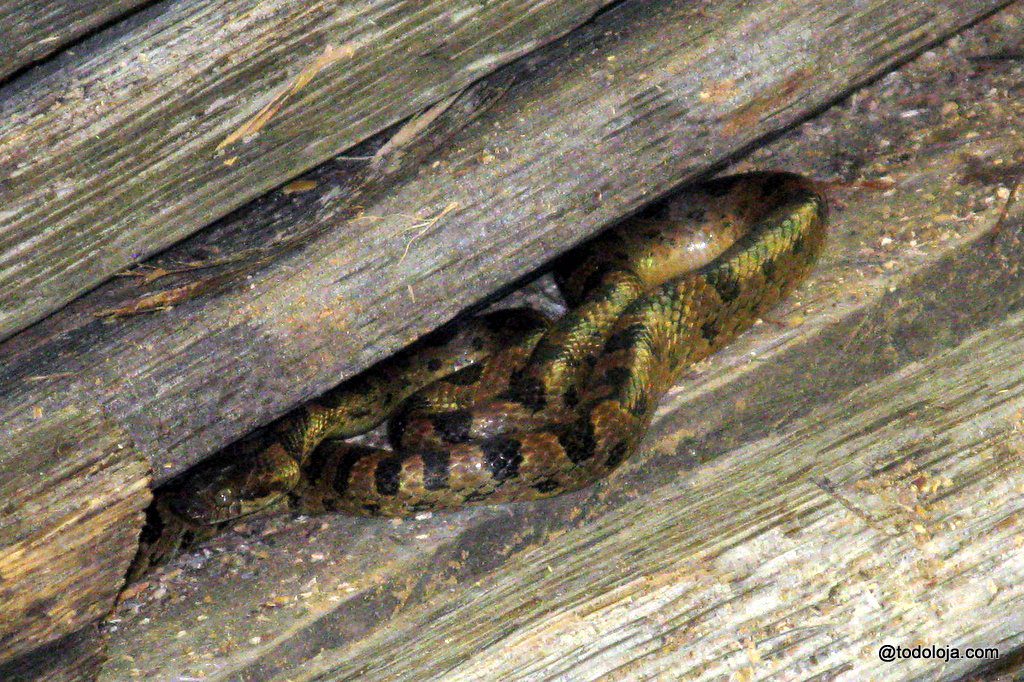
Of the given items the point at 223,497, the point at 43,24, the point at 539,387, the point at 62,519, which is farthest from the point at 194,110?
the point at 539,387

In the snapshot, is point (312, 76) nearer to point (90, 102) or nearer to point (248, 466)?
point (90, 102)

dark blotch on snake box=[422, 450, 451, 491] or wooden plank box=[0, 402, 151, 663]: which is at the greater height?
wooden plank box=[0, 402, 151, 663]

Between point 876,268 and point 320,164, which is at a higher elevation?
point 320,164

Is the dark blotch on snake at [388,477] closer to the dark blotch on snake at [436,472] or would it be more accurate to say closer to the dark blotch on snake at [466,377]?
the dark blotch on snake at [436,472]

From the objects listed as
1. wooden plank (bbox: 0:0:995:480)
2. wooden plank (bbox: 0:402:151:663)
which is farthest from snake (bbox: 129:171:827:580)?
wooden plank (bbox: 0:0:995:480)

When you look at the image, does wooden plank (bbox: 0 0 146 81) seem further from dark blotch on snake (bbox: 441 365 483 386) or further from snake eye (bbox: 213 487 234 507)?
dark blotch on snake (bbox: 441 365 483 386)

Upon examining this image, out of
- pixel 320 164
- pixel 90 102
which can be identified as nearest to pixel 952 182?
pixel 320 164

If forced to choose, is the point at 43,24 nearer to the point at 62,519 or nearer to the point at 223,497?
the point at 62,519
